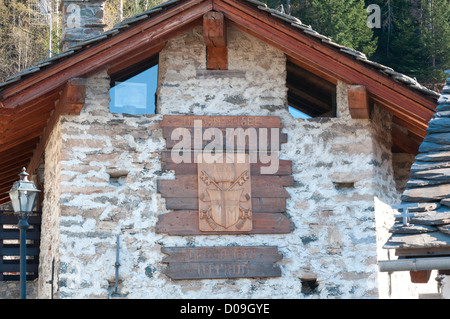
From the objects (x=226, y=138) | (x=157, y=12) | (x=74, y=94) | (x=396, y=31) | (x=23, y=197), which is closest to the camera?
(x=23, y=197)

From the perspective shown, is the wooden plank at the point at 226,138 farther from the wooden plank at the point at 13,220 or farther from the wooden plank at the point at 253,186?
the wooden plank at the point at 13,220

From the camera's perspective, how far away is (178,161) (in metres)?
10.2

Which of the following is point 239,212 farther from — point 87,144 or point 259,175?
point 87,144

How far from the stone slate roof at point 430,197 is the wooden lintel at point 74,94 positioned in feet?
13.6

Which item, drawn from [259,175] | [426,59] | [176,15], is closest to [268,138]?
[259,175]

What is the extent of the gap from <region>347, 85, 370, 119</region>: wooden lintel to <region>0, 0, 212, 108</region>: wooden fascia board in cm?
197

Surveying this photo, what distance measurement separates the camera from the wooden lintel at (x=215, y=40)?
33.6ft

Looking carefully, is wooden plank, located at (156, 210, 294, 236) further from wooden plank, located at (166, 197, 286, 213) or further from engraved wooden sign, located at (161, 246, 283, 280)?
engraved wooden sign, located at (161, 246, 283, 280)

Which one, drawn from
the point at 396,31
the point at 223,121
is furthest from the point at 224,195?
the point at 396,31

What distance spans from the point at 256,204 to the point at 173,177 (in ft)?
3.42

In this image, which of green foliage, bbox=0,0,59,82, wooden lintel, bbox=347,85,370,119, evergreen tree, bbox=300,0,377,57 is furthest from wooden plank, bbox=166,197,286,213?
green foliage, bbox=0,0,59,82

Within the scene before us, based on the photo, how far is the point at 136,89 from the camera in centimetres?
1070

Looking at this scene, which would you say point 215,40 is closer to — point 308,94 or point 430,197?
point 308,94

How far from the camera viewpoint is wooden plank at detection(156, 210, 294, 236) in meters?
10.1
